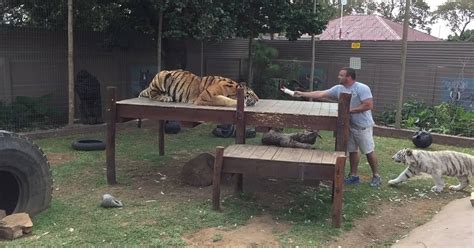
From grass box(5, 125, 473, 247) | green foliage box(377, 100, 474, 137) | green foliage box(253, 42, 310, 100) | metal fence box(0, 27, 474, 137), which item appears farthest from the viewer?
green foliage box(253, 42, 310, 100)

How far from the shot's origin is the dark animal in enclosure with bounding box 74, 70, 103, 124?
1140cm

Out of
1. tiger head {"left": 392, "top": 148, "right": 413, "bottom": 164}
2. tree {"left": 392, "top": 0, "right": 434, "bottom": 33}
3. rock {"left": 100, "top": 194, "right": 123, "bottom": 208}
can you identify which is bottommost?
rock {"left": 100, "top": 194, "right": 123, "bottom": 208}

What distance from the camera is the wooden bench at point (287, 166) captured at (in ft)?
16.4

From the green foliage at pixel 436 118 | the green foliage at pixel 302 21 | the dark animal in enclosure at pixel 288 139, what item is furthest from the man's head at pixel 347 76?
the green foliage at pixel 302 21

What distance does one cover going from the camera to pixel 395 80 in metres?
13.7

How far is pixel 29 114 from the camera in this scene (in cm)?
1041

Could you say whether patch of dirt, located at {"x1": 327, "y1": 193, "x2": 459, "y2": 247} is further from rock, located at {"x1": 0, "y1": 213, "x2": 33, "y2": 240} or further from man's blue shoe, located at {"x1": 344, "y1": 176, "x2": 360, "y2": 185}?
rock, located at {"x1": 0, "y1": 213, "x2": 33, "y2": 240}

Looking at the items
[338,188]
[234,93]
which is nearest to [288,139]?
[234,93]

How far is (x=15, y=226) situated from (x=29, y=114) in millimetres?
6500

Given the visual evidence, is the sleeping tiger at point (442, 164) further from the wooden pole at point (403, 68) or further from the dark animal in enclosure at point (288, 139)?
the wooden pole at point (403, 68)

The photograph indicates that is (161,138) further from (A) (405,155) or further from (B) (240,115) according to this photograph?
(A) (405,155)

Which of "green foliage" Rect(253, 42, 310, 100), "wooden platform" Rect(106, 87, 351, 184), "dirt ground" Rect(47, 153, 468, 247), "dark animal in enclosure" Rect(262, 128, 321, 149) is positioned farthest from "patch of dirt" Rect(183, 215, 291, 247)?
"green foliage" Rect(253, 42, 310, 100)

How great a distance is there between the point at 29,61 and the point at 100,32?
2267 millimetres

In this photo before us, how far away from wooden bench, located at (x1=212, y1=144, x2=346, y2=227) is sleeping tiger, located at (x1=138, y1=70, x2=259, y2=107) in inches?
55.6
